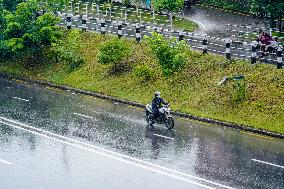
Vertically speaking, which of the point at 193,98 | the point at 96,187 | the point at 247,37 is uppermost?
the point at 247,37

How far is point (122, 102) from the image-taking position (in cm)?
2730

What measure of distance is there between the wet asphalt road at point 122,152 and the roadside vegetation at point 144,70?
1514mm

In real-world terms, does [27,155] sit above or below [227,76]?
below

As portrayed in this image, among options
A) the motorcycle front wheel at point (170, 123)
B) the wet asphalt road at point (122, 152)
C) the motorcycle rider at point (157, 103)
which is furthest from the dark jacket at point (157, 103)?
the wet asphalt road at point (122, 152)

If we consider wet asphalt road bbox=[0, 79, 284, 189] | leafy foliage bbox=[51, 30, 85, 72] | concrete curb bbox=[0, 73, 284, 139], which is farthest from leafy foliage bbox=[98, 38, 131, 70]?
wet asphalt road bbox=[0, 79, 284, 189]

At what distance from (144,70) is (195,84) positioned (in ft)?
9.77

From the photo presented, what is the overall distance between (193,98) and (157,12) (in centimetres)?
1719

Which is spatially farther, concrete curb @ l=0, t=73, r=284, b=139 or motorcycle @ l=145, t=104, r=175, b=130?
motorcycle @ l=145, t=104, r=175, b=130

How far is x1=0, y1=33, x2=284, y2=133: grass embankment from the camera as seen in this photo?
23.6 metres

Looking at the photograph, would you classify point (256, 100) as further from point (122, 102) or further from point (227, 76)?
point (122, 102)

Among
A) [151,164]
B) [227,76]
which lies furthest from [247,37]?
[151,164]

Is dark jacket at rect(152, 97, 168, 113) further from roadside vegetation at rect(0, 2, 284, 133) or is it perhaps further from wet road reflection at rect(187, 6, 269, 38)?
wet road reflection at rect(187, 6, 269, 38)

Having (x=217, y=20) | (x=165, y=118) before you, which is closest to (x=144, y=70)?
(x=165, y=118)

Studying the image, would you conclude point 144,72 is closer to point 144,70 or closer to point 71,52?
point 144,70
